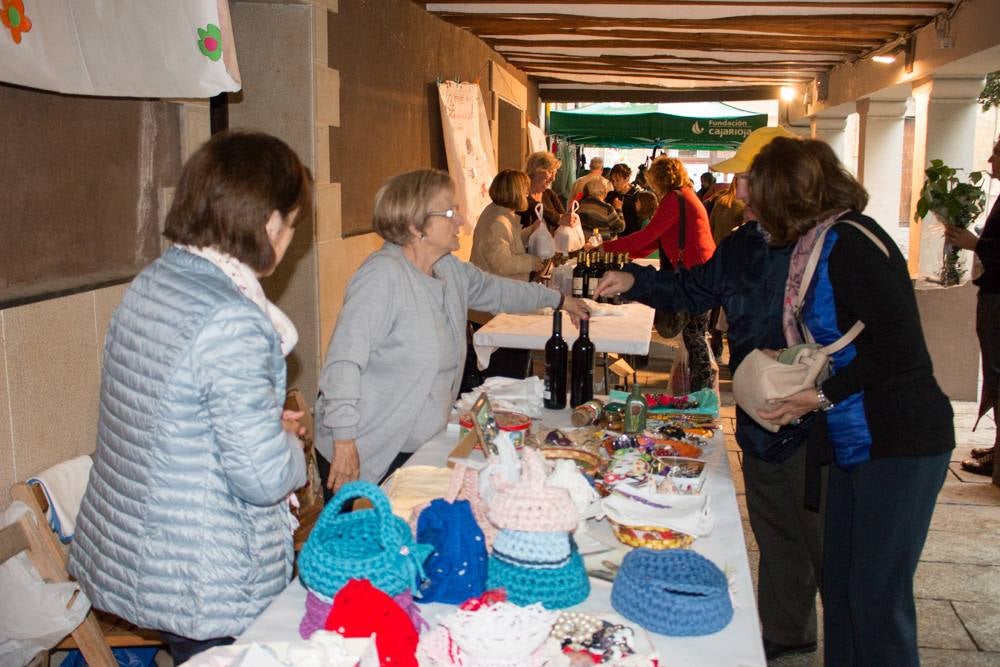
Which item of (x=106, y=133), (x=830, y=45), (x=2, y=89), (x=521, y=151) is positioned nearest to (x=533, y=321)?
(x=106, y=133)

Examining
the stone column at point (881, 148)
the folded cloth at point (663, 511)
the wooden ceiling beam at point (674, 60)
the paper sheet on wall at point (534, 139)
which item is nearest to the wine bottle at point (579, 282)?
the folded cloth at point (663, 511)

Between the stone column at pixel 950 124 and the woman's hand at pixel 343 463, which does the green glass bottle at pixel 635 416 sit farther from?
the stone column at pixel 950 124

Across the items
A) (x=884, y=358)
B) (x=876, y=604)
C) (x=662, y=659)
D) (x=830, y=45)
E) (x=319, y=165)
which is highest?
(x=830, y=45)

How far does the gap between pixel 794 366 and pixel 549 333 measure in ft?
5.96

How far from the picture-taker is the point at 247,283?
5.82 feet

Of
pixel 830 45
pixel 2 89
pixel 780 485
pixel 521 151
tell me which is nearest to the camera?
pixel 2 89

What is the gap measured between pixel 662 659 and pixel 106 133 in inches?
94.5

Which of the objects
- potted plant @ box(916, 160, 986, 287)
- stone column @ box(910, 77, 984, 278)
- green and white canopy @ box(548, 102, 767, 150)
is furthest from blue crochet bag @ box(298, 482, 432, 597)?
green and white canopy @ box(548, 102, 767, 150)

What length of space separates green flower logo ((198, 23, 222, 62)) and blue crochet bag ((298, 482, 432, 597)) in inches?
61.0

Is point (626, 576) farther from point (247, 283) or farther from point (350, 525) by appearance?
point (247, 283)

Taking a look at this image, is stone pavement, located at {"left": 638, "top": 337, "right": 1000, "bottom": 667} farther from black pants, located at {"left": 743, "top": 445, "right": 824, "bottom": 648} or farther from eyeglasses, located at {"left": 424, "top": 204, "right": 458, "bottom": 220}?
eyeglasses, located at {"left": 424, "top": 204, "right": 458, "bottom": 220}

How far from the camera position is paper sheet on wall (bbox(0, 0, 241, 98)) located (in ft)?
7.56

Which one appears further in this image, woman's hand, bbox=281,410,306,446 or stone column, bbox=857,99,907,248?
stone column, bbox=857,99,907,248

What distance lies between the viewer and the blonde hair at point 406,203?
2787 millimetres
